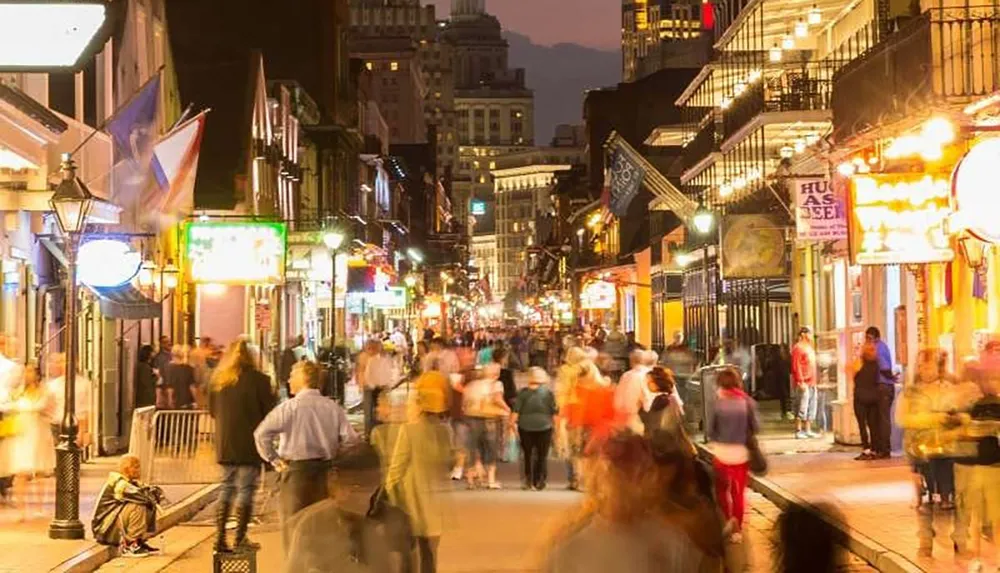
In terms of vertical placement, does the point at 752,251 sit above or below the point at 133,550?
above

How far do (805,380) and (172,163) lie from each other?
453 inches

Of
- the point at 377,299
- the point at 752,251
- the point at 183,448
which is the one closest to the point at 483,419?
the point at 183,448

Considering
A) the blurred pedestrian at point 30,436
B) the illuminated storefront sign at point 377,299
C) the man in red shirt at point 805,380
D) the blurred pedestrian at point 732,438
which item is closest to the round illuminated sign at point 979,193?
the blurred pedestrian at point 732,438

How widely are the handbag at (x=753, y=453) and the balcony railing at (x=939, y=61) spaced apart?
6.25m

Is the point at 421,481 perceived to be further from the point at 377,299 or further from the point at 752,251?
the point at 377,299

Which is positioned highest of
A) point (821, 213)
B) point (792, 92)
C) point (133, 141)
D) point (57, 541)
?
point (792, 92)

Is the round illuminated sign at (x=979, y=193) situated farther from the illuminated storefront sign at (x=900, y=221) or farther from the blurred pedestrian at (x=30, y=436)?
the blurred pedestrian at (x=30, y=436)

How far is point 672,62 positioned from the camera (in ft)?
336

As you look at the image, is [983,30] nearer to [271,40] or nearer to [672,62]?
[271,40]

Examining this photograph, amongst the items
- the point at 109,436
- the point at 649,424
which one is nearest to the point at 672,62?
the point at 109,436

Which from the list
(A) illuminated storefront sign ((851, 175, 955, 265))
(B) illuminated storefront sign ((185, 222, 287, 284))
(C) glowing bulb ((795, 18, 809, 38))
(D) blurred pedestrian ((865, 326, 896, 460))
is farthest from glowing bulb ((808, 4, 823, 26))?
(A) illuminated storefront sign ((851, 175, 955, 265))

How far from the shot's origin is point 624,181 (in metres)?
42.6

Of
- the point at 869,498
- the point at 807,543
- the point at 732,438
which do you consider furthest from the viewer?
the point at 869,498

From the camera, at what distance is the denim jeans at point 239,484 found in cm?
1527
